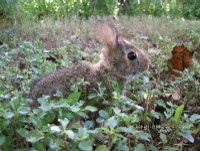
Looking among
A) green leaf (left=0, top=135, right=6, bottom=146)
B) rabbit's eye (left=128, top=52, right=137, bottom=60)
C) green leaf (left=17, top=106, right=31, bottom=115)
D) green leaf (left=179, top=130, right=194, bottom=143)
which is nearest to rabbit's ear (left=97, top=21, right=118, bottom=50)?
rabbit's eye (left=128, top=52, right=137, bottom=60)

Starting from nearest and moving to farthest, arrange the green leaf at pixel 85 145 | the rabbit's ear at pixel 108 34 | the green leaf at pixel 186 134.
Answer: the green leaf at pixel 85 145
the green leaf at pixel 186 134
the rabbit's ear at pixel 108 34

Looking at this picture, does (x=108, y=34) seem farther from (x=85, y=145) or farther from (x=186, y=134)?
(x=85, y=145)

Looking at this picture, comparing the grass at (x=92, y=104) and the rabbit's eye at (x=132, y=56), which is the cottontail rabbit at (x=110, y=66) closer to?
the rabbit's eye at (x=132, y=56)

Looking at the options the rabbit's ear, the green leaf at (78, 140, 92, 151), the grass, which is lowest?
the grass

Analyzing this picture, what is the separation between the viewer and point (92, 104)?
3250 millimetres

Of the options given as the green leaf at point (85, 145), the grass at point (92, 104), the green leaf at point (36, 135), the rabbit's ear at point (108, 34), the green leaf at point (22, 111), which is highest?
the rabbit's ear at point (108, 34)

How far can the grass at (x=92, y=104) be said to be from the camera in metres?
2.30

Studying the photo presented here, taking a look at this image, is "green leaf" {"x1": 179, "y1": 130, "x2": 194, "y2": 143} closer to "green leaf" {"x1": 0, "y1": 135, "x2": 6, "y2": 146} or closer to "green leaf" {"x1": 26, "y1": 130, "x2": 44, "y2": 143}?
"green leaf" {"x1": 26, "y1": 130, "x2": 44, "y2": 143}

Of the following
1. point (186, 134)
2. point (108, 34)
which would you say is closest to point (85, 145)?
point (186, 134)

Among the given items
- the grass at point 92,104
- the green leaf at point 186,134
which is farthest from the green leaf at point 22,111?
the green leaf at point 186,134

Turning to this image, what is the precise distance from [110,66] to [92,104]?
1.12 metres

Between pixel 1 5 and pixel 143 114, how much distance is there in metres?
5.74

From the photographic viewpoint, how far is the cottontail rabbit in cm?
388

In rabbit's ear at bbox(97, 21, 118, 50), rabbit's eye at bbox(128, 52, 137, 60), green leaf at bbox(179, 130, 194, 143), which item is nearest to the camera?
green leaf at bbox(179, 130, 194, 143)
